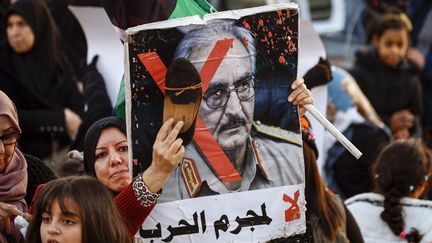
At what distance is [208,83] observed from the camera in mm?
4805

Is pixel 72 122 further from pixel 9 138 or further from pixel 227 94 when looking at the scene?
pixel 227 94

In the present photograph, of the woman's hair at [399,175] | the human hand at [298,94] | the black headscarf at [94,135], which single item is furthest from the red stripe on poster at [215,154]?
the woman's hair at [399,175]

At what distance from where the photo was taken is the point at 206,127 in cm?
483

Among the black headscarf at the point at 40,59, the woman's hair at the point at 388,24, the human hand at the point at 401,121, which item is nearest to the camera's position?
the black headscarf at the point at 40,59

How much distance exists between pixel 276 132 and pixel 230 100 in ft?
0.75

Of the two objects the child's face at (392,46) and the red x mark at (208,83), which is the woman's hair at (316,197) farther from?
the child's face at (392,46)

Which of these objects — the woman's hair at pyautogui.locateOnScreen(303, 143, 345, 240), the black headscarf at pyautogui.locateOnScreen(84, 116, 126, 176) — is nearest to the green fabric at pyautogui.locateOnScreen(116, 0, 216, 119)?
the black headscarf at pyautogui.locateOnScreen(84, 116, 126, 176)

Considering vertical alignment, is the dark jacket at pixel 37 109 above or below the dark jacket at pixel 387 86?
above

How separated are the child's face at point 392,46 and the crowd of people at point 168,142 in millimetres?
11

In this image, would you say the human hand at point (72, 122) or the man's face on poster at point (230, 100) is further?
the human hand at point (72, 122)

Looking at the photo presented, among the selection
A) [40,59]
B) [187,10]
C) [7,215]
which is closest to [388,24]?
[40,59]

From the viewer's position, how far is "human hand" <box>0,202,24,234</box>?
4.82 metres

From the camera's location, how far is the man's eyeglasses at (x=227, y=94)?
4.82m

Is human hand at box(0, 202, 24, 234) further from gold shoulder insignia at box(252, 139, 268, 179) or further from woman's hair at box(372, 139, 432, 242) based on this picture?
woman's hair at box(372, 139, 432, 242)
